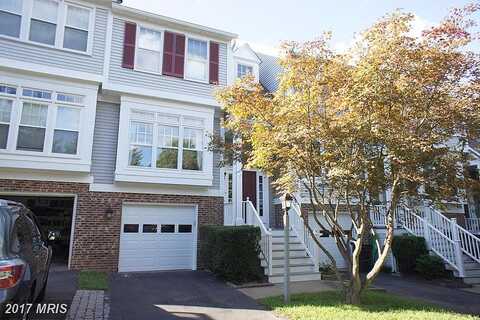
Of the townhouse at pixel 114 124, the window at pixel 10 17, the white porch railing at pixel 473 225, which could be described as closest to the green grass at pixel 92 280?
the townhouse at pixel 114 124

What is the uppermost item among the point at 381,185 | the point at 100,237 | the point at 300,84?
the point at 300,84

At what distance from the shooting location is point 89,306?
7.11 meters

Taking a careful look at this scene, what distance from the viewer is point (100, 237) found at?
1162cm

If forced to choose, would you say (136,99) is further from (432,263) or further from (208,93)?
(432,263)

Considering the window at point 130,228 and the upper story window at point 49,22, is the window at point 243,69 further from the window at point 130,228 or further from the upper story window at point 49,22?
the window at point 130,228

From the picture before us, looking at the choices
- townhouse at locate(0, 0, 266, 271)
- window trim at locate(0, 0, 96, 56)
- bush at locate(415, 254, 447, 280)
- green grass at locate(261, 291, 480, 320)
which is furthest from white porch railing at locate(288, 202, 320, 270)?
window trim at locate(0, 0, 96, 56)

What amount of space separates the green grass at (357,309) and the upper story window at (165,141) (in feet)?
20.6

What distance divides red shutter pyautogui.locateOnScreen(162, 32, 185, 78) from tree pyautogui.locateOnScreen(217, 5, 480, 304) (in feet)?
21.1

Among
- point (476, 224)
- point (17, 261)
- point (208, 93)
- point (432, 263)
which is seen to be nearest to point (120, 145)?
point (208, 93)

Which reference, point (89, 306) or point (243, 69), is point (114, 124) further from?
point (89, 306)

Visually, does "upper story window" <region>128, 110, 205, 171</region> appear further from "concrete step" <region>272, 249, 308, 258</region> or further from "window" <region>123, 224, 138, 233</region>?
"concrete step" <region>272, 249, 308, 258</region>

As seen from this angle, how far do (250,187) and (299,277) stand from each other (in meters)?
4.75

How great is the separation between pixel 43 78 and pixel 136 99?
9.50ft

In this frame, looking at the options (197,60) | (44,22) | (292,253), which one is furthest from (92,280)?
(197,60)
